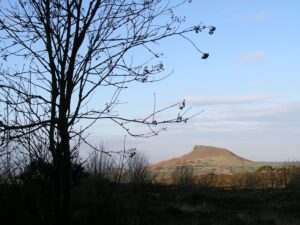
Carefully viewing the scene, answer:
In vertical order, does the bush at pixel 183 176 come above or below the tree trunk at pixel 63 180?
above

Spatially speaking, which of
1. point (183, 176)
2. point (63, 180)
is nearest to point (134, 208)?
point (63, 180)

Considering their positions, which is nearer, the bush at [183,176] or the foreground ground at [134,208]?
the foreground ground at [134,208]

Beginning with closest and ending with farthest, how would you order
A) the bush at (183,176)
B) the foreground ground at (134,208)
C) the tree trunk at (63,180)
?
1. the tree trunk at (63,180)
2. the foreground ground at (134,208)
3. the bush at (183,176)

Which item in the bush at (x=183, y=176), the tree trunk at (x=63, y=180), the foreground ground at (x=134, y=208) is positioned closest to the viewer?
the tree trunk at (x=63, y=180)

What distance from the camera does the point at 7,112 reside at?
549 centimetres

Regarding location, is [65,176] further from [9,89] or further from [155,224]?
[155,224]

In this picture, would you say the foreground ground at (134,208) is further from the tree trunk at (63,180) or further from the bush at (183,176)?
the bush at (183,176)

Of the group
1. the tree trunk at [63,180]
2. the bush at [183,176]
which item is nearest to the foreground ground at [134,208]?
the tree trunk at [63,180]

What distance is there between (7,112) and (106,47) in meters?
1.37

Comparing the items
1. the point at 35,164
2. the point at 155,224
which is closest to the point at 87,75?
the point at 35,164

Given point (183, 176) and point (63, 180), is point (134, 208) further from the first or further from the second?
point (183, 176)

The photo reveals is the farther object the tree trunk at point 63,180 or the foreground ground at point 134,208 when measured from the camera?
the foreground ground at point 134,208

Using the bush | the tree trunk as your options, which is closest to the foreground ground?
the tree trunk

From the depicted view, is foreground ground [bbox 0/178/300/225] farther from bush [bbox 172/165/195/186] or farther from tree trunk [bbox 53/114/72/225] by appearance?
bush [bbox 172/165/195/186]
